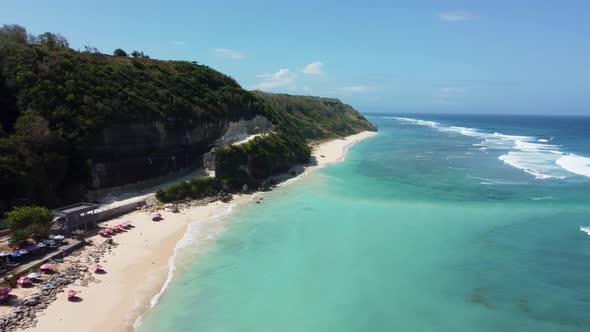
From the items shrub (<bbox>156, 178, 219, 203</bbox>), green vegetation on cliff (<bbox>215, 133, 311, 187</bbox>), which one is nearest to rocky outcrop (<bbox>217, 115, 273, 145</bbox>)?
green vegetation on cliff (<bbox>215, 133, 311, 187</bbox>)

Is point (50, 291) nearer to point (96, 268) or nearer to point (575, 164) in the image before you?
point (96, 268)

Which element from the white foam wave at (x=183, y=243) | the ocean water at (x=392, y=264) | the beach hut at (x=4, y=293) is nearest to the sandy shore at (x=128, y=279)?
the white foam wave at (x=183, y=243)

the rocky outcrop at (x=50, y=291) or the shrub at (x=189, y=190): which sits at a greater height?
the shrub at (x=189, y=190)

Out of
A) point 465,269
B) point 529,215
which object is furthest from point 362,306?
point 529,215

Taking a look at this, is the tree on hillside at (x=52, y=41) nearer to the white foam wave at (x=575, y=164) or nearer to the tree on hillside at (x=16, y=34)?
the tree on hillside at (x=16, y=34)

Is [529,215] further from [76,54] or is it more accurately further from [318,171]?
[76,54]
